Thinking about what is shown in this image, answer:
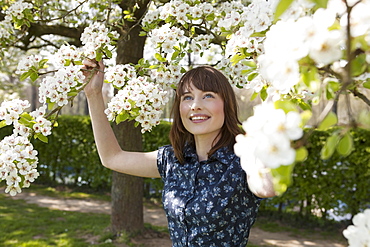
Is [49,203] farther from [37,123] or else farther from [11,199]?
[37,123]

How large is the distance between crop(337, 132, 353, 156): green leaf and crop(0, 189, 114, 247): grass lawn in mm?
4103

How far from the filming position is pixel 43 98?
190cm

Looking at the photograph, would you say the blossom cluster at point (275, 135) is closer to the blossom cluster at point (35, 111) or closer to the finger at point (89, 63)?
the blossom cluster at point (35, 111)

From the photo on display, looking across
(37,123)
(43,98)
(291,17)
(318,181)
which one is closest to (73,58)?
(43,98)

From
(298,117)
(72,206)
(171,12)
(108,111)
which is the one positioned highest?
(171,12)

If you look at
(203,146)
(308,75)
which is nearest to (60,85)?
(203,146)

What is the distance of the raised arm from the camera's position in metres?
2.01

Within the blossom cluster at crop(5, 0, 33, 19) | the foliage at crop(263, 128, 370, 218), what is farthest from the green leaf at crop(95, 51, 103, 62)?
the foliage at crop(263, 128, 370, 218)

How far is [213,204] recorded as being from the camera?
1830 millimetres

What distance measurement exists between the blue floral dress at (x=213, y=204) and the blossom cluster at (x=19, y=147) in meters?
0.71

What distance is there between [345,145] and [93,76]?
1.53m

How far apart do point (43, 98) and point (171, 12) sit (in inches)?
35.7

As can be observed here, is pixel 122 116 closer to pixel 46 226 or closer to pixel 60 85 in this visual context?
pixel 60 85

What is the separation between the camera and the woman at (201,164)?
184 cm
